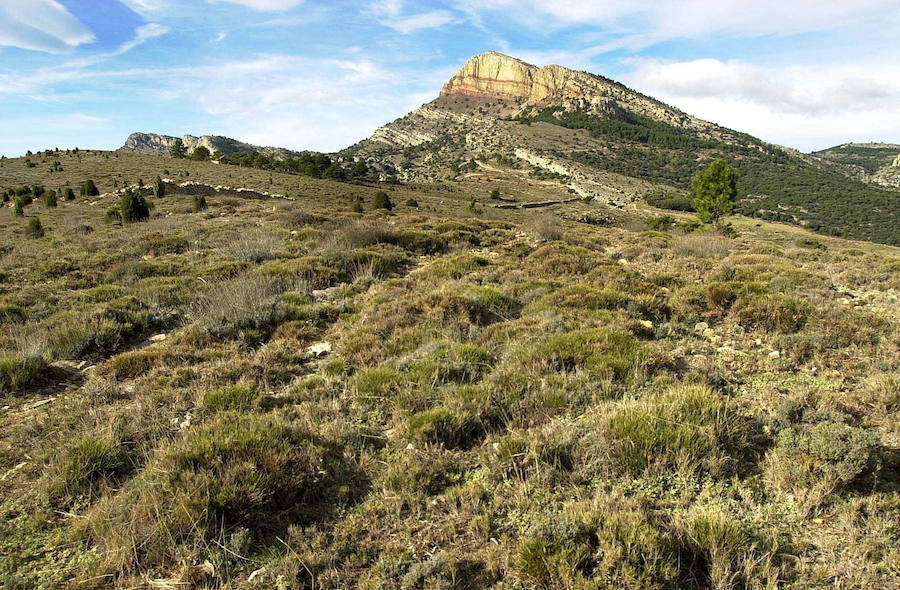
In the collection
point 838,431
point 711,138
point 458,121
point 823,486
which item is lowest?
point 823,486

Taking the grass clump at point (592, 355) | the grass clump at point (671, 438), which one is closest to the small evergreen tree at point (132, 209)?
the grass clump at point (592, 355)

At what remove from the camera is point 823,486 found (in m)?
3.13

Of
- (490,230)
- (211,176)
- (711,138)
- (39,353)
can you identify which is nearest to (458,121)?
(711,138)

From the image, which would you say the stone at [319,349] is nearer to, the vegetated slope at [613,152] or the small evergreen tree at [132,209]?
the small evergreen tree at [132,209]

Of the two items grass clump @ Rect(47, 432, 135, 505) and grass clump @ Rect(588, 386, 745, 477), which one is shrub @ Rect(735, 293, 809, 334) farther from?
grass clump @ Rect(47, 432, 135, 505)

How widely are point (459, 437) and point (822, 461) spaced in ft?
9.59

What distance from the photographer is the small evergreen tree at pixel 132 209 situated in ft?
74.5

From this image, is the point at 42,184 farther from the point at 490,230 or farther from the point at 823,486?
the point at 823,486

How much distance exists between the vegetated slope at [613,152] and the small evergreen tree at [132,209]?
3235 inches

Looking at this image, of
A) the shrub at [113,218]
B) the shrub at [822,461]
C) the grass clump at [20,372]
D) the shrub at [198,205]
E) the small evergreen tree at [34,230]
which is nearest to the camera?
the shrub at [822,461]

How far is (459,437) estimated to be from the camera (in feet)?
13.4

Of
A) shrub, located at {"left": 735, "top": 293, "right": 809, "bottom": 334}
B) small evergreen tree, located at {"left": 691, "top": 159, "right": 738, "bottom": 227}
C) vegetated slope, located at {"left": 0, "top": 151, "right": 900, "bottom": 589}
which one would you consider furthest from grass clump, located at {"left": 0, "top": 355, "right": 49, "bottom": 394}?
small evergreen tree, located at {"left": 691, "top": 159, "right": 738, "bottom": 227}

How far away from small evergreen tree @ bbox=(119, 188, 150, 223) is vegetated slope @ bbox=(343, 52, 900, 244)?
8216cm

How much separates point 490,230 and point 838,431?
613 inches
